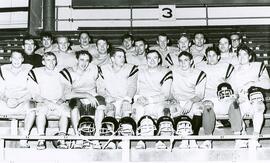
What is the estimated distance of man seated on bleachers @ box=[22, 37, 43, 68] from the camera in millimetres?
7543

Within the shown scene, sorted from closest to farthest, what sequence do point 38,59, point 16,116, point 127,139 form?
1. point 127,139
2. point 16,116
3. point 38,59

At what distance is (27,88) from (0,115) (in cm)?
57

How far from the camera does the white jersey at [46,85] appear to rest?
265 inches

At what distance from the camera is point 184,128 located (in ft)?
19.1

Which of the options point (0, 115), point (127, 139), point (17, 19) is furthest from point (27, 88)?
point (17, 19)

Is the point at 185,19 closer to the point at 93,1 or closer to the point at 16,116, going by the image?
the point at 93,1

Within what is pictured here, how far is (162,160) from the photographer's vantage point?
5.86 metres

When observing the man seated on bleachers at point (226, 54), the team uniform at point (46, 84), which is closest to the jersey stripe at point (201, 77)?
the man seated on bleachers at point (226, 54)

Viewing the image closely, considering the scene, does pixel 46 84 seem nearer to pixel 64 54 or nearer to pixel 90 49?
pixel 64 54

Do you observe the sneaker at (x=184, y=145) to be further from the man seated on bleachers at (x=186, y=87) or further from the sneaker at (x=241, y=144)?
the sneaker at (x=241, y=144)

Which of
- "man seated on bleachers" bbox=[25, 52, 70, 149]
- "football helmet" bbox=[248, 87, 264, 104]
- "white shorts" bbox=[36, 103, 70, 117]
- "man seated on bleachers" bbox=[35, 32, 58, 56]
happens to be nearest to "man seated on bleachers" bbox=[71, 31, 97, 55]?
"man seated on bleachers" bbox=[35, 32, 58, 56]

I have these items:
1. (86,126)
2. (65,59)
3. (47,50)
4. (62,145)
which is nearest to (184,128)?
(86,126)

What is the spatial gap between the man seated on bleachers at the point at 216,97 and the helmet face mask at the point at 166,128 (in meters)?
0.44

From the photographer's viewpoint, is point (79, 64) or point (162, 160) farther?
point (79, 64)
